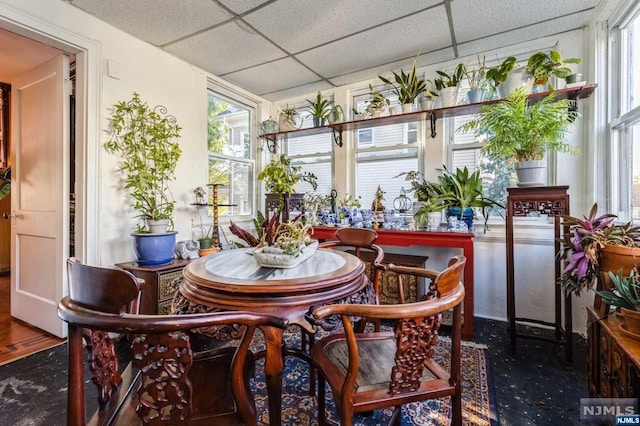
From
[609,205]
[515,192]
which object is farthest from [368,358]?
[609,205]

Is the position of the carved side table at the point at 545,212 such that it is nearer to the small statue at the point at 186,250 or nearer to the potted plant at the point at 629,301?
the potted plant at the point at 629,301

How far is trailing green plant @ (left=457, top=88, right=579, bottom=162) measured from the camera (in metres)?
2.04

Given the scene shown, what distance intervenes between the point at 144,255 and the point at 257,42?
2.03 meters

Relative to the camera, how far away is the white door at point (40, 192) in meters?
2.38

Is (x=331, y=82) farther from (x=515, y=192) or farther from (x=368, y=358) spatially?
(x=368, y=358)

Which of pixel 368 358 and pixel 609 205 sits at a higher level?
pixel 609 205


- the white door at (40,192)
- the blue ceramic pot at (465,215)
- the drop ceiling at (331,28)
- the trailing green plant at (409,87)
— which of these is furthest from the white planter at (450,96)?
the white door at (40,192)

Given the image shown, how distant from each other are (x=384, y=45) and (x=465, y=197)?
1.54 metres

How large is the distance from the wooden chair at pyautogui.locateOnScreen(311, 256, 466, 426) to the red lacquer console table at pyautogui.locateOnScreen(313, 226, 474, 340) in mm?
1342

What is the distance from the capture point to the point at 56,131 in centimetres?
242

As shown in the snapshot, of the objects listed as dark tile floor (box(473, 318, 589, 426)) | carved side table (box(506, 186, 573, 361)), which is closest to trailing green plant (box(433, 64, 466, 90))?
carved side table (box(506, 186, 573, 361))

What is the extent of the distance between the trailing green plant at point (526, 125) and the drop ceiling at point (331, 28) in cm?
69

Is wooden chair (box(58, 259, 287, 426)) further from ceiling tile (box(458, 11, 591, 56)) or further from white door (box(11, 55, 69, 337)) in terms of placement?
ceiling tile (box(458, 11, 591, 56))

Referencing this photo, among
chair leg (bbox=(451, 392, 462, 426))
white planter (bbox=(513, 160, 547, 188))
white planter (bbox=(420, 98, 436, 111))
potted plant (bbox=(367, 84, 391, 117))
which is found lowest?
chair leg (bbox=(451, 392, 462, 426))
